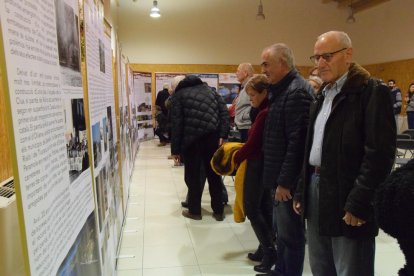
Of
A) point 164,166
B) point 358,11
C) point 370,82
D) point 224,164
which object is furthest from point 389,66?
point 370,82

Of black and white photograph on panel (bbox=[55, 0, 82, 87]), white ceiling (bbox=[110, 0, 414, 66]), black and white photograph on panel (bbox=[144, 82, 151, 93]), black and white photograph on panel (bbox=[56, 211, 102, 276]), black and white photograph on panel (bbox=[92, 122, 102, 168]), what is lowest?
black and white photograph on panel (bbox=[56, 211, 102, 276])

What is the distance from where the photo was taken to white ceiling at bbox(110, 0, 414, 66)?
33.1ft

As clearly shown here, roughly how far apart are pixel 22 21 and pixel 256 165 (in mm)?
1876

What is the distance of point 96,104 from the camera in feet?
5.49

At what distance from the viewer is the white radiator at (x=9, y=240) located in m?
0.87

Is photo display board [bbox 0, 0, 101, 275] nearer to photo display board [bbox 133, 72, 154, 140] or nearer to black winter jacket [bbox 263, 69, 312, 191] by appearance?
black winter jacket [bbox 263, 69, 312, 191]

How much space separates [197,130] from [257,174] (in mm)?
1078

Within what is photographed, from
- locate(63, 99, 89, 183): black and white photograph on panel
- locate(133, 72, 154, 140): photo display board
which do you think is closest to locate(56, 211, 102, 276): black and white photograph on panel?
locate(63, 99, 89, 183): black and white photograph on panel

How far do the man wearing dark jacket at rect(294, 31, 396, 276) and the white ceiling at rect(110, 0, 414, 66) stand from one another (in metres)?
9.24

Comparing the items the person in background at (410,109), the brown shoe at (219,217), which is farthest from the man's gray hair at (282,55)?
the person in background at (410,109)

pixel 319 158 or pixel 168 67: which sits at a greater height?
pixel 168 67

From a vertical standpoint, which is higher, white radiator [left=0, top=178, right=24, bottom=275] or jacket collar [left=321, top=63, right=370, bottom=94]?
jacket collar [left=321, top=63, right=370, bottom=94]

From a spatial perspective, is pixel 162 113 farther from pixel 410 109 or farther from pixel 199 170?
pixel 410 109

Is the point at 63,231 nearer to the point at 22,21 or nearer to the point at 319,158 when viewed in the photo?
the point at 22,21
